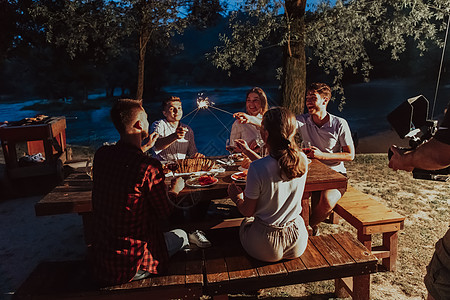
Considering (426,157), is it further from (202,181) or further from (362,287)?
(202,181)

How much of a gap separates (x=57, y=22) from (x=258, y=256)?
949 cm

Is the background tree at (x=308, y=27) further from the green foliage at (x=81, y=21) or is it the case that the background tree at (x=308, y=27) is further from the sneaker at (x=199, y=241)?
the sneaker at (x=199, y=241)

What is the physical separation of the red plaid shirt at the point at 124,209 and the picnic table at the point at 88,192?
2.17 feet

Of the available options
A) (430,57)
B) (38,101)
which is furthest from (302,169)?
(38,101)

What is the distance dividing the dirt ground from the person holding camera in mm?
1571

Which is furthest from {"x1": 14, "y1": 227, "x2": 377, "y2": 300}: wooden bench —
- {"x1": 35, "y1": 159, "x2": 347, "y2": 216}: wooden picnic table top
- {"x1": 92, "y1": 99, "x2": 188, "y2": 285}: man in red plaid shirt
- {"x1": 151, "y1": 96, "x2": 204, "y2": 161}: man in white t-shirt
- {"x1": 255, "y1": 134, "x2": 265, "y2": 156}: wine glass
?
{"x1": 151, "y1": 96, "x2": 204, "y2": 161}: man in white t-shirt

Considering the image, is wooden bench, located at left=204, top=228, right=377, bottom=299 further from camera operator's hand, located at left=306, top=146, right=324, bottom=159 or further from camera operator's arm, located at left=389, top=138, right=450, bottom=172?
camera operator's hand, located at left=306, top=146, right=324, bottom=159

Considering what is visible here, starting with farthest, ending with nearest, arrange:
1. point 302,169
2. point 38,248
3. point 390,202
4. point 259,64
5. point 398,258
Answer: point 259,64 → point 390,202 → point 38,248 → point 398,258 → point 302,169

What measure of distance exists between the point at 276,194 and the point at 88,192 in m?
1.86

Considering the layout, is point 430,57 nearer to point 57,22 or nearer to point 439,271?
point 57,22

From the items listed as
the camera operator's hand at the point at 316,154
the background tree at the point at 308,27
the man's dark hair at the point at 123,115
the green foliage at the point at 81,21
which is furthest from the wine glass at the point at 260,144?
the green foliage at the point at 81,21

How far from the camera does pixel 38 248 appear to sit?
4.41m

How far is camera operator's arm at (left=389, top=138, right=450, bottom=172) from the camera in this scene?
170cm

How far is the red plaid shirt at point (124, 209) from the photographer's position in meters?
2.21
